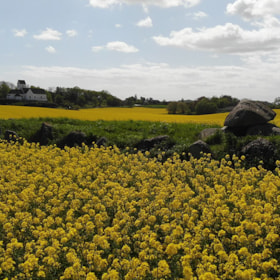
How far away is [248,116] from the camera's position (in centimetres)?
1777

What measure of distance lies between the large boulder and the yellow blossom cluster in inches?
237

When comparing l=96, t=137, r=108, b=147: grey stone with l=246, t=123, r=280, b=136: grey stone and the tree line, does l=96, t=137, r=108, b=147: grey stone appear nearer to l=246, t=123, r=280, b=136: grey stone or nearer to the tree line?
l=246, t=123, r=280, b=136: grey stone

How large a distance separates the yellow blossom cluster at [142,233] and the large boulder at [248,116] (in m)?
6.01

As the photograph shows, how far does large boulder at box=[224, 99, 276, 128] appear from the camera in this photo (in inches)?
700

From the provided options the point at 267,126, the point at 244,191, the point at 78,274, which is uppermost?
the point at 267,126

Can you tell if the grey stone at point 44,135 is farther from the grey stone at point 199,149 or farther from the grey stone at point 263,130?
the grey stone at point 263,130

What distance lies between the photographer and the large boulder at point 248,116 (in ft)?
58.3

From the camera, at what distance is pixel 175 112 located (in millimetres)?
62469

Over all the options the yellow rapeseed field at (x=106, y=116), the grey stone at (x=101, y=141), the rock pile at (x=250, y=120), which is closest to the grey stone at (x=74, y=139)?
the grey stone at (x=101, y=141)

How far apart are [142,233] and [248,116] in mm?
12430

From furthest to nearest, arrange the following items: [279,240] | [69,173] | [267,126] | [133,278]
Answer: [267,126]
[69,173]
[279,240]
[133,278]

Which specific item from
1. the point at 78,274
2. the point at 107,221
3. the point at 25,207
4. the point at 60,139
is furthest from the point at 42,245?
the point at 60,139

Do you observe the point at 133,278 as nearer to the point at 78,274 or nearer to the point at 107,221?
the point at 78,274

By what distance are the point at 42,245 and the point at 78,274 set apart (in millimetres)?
1411
